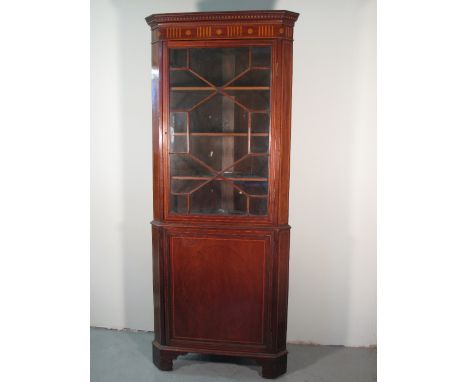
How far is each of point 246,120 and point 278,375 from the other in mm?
1423

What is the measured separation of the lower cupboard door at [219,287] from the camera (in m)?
2.19

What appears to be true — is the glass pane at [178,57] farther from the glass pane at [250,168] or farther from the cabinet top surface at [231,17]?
the glass pane at [250,168]

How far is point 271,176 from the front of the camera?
2.17 metres

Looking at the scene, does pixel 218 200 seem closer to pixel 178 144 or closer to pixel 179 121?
pixel 178 144

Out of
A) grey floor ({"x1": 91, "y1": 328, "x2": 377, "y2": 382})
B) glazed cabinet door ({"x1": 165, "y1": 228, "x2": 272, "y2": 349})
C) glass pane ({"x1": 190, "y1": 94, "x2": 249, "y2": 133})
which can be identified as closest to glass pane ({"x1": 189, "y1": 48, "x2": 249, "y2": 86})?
glass pane ({"x1": 190, "y1": 94, "x2": 249, "y2": 133})

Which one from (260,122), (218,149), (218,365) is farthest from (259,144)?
(218,365)

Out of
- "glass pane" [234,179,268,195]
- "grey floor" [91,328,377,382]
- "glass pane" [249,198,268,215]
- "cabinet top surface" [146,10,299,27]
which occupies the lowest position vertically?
"grey floor" [91,328,377,382]

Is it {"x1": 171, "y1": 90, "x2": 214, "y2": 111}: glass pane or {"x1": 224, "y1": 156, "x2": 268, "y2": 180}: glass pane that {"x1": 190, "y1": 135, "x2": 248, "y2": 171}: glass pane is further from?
{"x1": 171, "y1": 90, "x2": 214, "y2": 111}: glass pane

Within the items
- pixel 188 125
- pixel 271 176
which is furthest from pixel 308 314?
pixel 188 125

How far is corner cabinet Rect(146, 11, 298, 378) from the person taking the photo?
213 centimetres

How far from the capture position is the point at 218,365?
2.41 m

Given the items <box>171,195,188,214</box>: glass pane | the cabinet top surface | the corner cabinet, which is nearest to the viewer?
the cabinet top surface

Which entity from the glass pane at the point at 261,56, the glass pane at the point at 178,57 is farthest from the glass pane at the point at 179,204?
the glass pane at the point at 261,56
